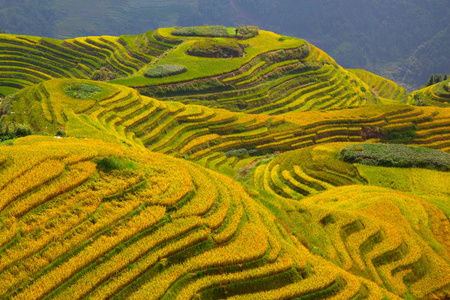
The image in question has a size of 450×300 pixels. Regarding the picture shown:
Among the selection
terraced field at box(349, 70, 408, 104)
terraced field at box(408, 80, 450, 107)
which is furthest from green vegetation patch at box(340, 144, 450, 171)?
terraced field at box(349, 70, 408, 104)

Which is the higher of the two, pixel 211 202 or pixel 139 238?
pixel 211 202

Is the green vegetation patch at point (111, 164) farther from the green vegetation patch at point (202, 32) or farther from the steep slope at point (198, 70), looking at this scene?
the green vegetation patch at point (202, 32)

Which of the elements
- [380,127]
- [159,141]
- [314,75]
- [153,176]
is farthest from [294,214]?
[314,75]

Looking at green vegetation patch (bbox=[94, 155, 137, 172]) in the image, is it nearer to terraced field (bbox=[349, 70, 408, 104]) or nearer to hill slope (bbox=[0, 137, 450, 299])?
hill slope (bbox=[0, 137, 450, 299])

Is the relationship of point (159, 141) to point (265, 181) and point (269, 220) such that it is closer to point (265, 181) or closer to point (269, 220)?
point (265, 181)

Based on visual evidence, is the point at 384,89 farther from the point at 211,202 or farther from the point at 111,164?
the point at 111,164

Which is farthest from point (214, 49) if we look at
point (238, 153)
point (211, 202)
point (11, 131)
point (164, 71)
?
point (211, 202)

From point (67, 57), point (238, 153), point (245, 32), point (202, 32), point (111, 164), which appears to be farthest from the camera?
point (245, 32)
